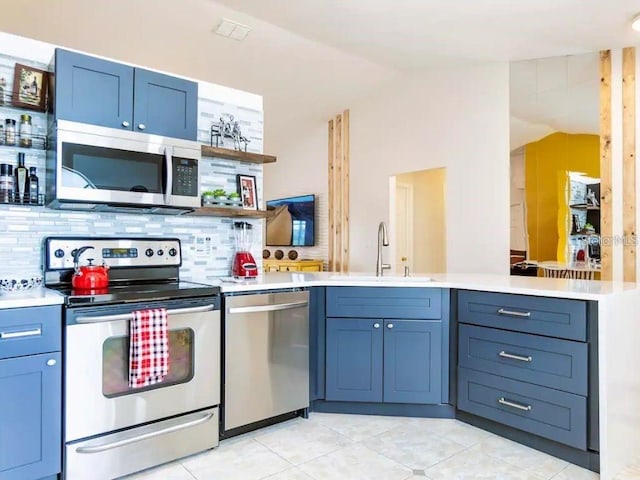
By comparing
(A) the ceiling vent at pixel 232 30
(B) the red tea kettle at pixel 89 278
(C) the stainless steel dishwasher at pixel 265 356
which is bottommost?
(C) the stainless steel dishwasher at pixel 265 356

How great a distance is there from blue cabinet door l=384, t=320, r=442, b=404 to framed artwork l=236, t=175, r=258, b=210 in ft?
4.10

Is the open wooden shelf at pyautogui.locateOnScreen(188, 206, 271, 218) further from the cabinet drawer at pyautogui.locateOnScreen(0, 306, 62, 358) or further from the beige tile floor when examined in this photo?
the beige tile floor

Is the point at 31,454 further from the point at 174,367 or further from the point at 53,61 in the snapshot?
the point at 53,61

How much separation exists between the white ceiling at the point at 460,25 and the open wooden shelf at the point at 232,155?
3.99 feet

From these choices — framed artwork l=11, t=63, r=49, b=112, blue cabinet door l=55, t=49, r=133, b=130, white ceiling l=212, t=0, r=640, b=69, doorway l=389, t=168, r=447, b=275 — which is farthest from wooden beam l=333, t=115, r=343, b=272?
framed artwork l=11, t=63, r=49, b=112

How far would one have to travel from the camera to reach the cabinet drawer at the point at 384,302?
273 centimetres

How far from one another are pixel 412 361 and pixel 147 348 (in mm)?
1570

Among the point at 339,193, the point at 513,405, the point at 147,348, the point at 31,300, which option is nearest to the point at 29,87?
the point at 31,300

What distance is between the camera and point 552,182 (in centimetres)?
381

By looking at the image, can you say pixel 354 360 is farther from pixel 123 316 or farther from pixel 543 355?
pixel 123 316


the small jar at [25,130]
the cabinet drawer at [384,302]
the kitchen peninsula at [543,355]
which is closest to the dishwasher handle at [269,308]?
the kitchen peninsula at [543,355]

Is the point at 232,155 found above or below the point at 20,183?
above

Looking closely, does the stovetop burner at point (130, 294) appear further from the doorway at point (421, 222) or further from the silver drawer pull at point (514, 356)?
the doorway at point (421, 222)

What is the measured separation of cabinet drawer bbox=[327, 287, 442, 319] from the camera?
273 cm
